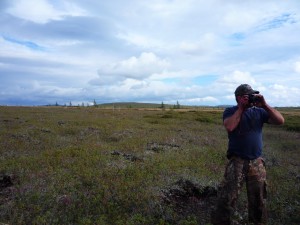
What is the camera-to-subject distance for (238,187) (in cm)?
731

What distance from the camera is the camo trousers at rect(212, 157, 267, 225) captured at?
7.30m

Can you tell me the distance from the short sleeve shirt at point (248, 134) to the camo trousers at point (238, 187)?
164 mm

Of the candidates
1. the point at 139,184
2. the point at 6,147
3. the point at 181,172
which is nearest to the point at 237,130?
the point at 139,184

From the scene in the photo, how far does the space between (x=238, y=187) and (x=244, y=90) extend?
1992 millimetres

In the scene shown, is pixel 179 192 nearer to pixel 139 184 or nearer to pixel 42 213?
pixel 139 184

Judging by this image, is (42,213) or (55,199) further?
(55,199)

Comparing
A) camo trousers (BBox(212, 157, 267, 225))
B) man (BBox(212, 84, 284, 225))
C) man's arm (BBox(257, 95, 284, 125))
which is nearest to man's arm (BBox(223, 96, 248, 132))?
man (BBox(212, 84, 284, 225))

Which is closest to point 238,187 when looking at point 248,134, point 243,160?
point 243,160

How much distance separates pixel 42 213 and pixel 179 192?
3.83m

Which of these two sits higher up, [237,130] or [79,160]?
[237,130]

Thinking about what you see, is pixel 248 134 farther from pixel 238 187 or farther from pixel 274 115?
pixel 238 187

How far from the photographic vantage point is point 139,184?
10.7 metres

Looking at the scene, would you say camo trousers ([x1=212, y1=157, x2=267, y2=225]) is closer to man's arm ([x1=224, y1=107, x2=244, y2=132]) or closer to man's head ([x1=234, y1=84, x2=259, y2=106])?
man's arm ([x1=224, y1=107, x2=244, y2=132])

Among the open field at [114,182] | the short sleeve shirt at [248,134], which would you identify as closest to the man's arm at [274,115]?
the short sleeve shirt at [248,134]
